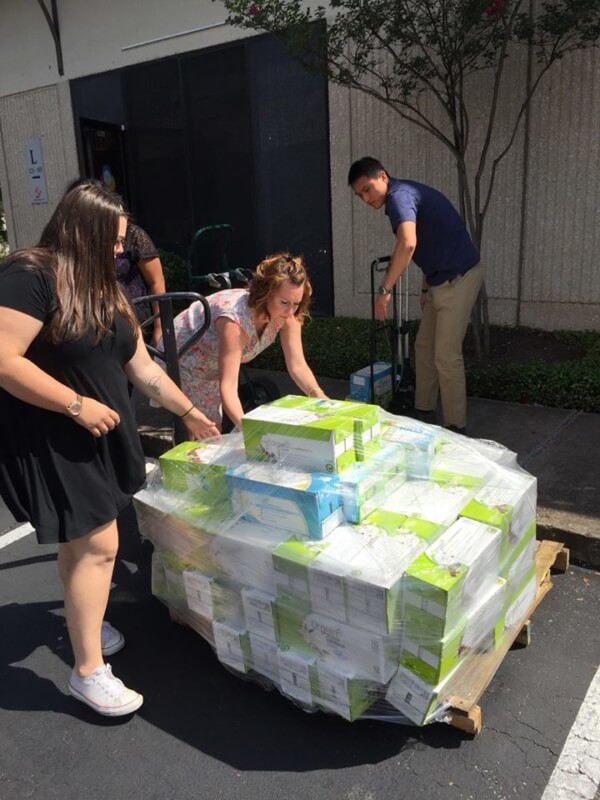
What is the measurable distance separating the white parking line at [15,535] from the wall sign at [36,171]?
8.79 meters

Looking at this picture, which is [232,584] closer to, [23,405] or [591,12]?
[23,405]

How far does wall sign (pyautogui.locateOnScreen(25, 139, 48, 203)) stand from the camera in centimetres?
1126

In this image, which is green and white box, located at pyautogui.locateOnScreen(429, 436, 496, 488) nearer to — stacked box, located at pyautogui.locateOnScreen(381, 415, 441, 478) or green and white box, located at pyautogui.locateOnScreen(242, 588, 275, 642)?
stacked box, located at pyautogui.locateOnScreen(381, 415, 441, 478)

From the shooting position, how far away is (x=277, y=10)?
5875 millimetres

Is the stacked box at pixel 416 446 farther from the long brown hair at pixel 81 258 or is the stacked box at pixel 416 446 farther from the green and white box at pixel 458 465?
the long brown hair at pixel 81 258

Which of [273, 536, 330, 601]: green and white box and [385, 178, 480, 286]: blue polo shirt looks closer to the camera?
[273, 536, 330, 601]: green and white box

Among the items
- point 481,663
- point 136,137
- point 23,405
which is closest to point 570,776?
point 481,663

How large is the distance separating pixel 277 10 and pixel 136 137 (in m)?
4.59

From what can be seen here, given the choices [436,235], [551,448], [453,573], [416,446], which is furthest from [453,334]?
[453,573]

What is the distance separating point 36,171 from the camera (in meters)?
11.4

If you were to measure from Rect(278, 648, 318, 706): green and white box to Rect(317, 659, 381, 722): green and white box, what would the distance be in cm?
3

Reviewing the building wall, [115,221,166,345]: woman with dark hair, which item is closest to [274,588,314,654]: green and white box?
[115,221,166,345]: woman with dark hair

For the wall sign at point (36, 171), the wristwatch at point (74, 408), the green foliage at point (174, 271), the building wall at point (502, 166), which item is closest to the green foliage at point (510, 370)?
the building wall at point (502, 166)

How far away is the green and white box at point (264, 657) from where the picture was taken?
2.40 meters
